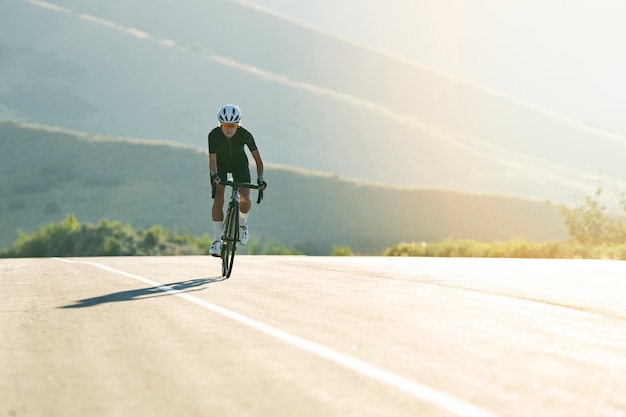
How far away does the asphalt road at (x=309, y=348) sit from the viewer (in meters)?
6.02

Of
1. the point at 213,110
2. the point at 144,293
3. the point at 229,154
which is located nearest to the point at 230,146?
the point at 229,154

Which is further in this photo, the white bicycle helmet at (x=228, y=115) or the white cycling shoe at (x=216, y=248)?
the white cycling shoe at (x=216, y=248)

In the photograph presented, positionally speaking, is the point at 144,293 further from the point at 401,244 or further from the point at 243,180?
the point at 401,244

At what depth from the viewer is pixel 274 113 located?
154250 mm

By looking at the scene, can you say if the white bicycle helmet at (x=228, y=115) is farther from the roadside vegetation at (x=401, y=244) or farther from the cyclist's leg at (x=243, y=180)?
the roadside vegetation at (x=401, y=244)

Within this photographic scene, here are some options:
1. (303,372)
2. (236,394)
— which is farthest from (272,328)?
(236,394)

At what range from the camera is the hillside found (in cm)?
7781

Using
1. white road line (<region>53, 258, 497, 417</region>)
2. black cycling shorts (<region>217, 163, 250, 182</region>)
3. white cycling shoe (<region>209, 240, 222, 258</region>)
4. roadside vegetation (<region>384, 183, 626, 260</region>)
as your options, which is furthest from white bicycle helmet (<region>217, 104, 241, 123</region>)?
roadside vegetation (<region>384, 183, 626, 260</region>)

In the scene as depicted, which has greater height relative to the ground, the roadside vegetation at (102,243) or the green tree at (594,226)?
the green tree at (594,226)

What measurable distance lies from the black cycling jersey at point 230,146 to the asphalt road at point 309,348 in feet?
6.66

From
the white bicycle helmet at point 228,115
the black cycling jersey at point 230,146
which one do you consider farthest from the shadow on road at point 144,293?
the white bicycle helmet at point 228,115

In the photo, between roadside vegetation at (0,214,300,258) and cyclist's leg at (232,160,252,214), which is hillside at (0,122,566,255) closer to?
roadside vegetation at (0,214,300,258)

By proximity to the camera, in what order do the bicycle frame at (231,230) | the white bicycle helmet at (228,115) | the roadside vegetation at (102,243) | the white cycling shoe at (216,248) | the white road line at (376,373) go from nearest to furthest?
the white road line at (376,373), the white bicycle helmet at (228,115), the bicycle frame at (231,230), the white cycling shoe at (216,248), the roadside vegetation at (102,243)

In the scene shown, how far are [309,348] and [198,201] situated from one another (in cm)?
7392
